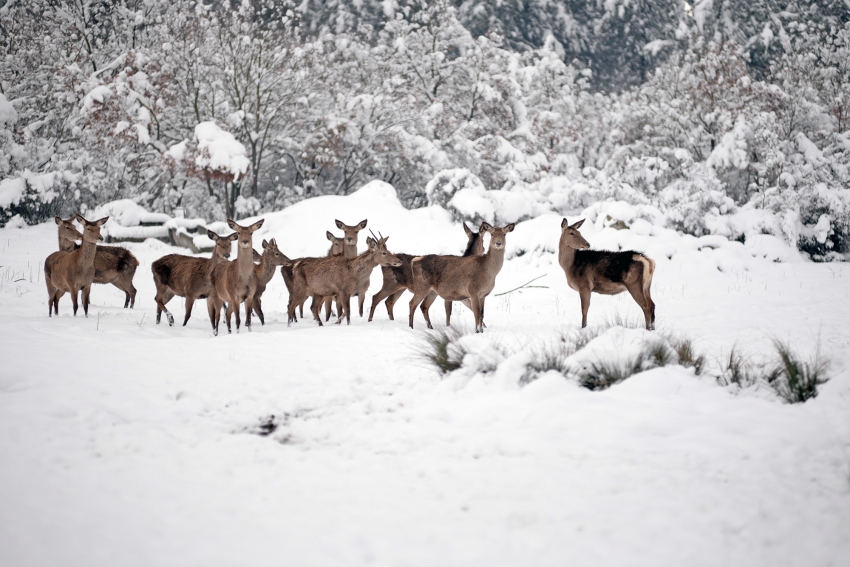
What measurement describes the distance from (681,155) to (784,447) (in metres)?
22.3

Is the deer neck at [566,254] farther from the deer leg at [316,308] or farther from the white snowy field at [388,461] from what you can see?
the deer leg at [316,308]

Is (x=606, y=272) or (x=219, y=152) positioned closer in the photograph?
(x=606, y=272)

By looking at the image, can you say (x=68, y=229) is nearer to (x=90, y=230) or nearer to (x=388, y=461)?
(x=90, y=230)

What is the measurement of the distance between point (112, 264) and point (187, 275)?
255 cm

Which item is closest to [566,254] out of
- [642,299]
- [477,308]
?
[642,299]

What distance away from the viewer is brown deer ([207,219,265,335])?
9.64 meters

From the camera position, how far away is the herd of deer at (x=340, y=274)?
381 inches

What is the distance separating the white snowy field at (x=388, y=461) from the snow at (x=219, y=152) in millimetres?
16554

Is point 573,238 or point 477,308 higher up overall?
point 573,238

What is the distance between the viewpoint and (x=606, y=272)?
976 cm

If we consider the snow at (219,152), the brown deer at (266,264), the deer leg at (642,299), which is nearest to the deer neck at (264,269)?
the brown deer at (266,264)

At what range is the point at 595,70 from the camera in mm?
50062

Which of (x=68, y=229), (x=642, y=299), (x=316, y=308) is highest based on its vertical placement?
(x=68, y=229)

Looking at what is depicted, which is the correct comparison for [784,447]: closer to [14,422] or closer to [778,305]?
[14,422]
